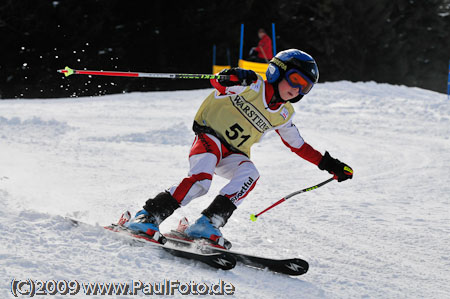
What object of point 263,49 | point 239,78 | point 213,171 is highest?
point 263,49

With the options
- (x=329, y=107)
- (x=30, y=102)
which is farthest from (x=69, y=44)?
(x=329, y=107)

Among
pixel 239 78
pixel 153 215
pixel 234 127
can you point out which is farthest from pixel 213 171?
pixel 239 78

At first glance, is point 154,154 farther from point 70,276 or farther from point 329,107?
point 329,107

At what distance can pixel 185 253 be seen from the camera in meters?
3.15

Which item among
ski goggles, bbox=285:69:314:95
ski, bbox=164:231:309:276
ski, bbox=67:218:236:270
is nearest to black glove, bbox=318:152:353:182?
ski goggles, bbox=285:69:314:95

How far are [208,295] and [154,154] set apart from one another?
507cm

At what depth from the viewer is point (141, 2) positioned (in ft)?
66.3

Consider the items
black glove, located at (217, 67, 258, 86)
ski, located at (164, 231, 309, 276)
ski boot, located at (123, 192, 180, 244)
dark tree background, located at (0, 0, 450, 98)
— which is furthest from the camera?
dark tree background, located at (0, 0, 450, 98)

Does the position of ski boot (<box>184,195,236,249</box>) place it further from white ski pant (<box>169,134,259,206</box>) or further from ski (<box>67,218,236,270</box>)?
ski (<box>67,218,236,270</box>)

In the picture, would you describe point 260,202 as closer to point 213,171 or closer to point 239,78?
point 213,171

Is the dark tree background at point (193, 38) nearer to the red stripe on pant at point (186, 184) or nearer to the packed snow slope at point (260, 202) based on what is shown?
the packed snow slope at point (260, 202)

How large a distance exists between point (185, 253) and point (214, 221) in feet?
1.13

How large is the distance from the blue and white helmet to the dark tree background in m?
5.98

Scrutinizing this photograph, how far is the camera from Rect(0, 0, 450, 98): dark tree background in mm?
17047
